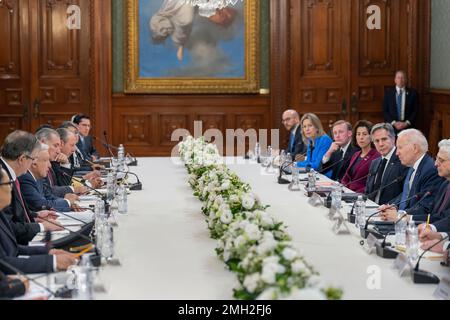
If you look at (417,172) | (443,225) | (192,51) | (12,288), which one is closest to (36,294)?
(12,288)

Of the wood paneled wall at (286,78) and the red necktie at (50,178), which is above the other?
the wood paneled wall at (286,78)

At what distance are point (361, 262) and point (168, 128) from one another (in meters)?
9.06

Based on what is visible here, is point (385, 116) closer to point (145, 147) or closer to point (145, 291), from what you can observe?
point (145, 147)

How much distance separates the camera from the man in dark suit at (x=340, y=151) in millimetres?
8583

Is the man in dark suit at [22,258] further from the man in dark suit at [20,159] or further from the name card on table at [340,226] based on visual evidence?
the name card on table at [340,226]

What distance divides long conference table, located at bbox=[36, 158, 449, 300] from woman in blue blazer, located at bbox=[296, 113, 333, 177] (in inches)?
86.4

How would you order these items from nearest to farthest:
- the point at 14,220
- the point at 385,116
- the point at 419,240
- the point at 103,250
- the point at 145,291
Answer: the point at 145,291 → the point at 103,250 → the point at 419,240 → the point at 14,220 → the point at 385,116

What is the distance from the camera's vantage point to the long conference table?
12.4 ft

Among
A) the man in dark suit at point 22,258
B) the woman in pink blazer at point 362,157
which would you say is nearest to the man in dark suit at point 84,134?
the woman in pink blazer at point 362,157

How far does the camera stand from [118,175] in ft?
26.4

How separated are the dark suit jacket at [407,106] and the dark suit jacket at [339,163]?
3.90m

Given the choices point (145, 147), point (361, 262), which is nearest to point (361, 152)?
point (361, 262)

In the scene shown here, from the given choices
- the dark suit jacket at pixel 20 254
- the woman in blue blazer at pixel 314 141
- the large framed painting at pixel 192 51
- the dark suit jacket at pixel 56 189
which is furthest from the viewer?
the large framed painting at pixel 192 51

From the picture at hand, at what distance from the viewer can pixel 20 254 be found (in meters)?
4.61
